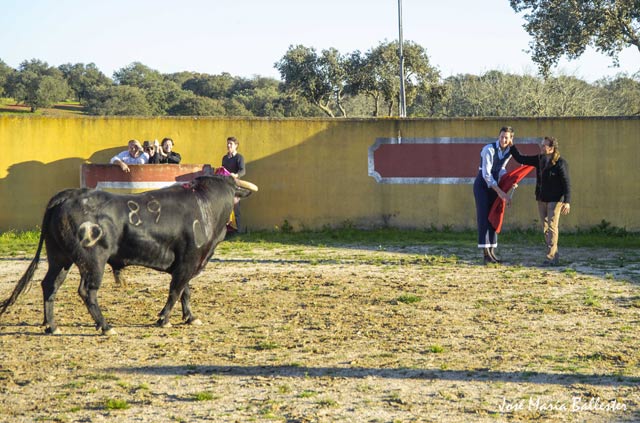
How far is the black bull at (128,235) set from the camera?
8.50 m

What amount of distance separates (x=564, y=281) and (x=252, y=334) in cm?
506

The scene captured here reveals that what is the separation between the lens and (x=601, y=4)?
31.0 m

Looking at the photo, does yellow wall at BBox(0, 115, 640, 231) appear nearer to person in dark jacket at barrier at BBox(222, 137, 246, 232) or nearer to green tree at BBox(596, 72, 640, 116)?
person in dark jacket at barrier at BBox(222, 137, 246, 232)

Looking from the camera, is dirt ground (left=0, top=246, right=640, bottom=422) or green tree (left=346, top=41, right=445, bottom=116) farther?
green tree (left=346, top=41, right=445, bottom=116)

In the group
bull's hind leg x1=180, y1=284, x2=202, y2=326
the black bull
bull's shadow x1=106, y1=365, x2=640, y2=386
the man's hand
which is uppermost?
the man's hand

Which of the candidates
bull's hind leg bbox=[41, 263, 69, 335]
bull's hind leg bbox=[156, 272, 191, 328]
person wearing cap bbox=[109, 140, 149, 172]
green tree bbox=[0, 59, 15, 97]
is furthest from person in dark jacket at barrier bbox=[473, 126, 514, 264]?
green tree bbox=[0, 59, 15, 97]

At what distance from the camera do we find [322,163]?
18.7 m

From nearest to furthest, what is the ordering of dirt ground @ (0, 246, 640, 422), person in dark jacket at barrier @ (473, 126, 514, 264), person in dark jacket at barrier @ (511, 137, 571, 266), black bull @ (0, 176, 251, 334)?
dirt ground @ (0, 246, 640, 422) < black bull @ (0, 176, 251, 334) < person in dark jacket at barrier @ (473, 126, 514, 264) < person in dark jacket at barrier @ (511, 137, 571, 266)

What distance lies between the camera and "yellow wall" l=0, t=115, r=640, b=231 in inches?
720

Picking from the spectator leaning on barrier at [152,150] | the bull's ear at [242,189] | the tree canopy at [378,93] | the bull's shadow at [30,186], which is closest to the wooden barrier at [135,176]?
the spectator leaning on barrier at [152,150]

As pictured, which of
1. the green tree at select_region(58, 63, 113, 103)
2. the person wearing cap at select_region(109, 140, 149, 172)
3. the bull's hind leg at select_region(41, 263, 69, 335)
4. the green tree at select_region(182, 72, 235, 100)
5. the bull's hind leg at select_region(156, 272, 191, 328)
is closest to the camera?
the bull's hind leg at select_region(41, 263, 69, 335)

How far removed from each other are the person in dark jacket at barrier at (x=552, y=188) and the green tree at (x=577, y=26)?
19482 millimetres

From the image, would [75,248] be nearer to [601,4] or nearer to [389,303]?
[389,303]

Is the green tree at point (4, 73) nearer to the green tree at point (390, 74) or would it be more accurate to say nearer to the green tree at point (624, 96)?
the green tree at point (390, 74)
